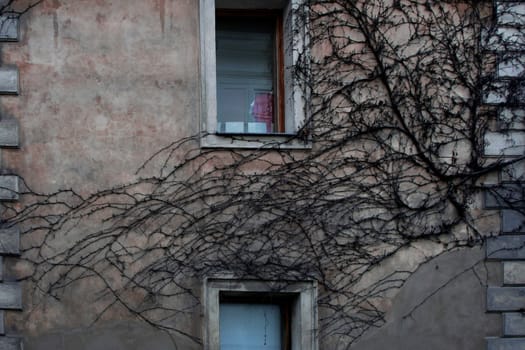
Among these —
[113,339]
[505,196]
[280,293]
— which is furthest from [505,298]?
[113,339]

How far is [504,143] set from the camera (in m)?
7.98

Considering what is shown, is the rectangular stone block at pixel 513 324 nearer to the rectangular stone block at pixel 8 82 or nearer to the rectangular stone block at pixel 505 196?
the rectangular stone block at pixel 505 196

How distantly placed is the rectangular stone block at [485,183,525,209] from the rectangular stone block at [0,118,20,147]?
3.75 m

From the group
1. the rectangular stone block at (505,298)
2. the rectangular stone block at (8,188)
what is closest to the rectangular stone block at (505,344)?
the rectangular stone block at (505,298)

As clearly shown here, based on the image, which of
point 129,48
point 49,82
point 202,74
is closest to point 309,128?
point 202,74

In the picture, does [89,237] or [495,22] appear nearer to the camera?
[89,237]

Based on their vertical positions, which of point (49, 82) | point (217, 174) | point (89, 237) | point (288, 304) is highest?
point (49, 82)

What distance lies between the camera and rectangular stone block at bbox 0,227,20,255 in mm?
7512

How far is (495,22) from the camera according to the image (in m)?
8.09

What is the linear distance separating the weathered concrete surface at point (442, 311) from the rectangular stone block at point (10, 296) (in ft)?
8.52

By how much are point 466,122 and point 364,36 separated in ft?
3.54

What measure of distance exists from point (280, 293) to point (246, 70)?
192 cm

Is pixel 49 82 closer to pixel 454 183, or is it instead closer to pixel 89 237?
pixel 89 237

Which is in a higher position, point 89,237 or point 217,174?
point 217,174
